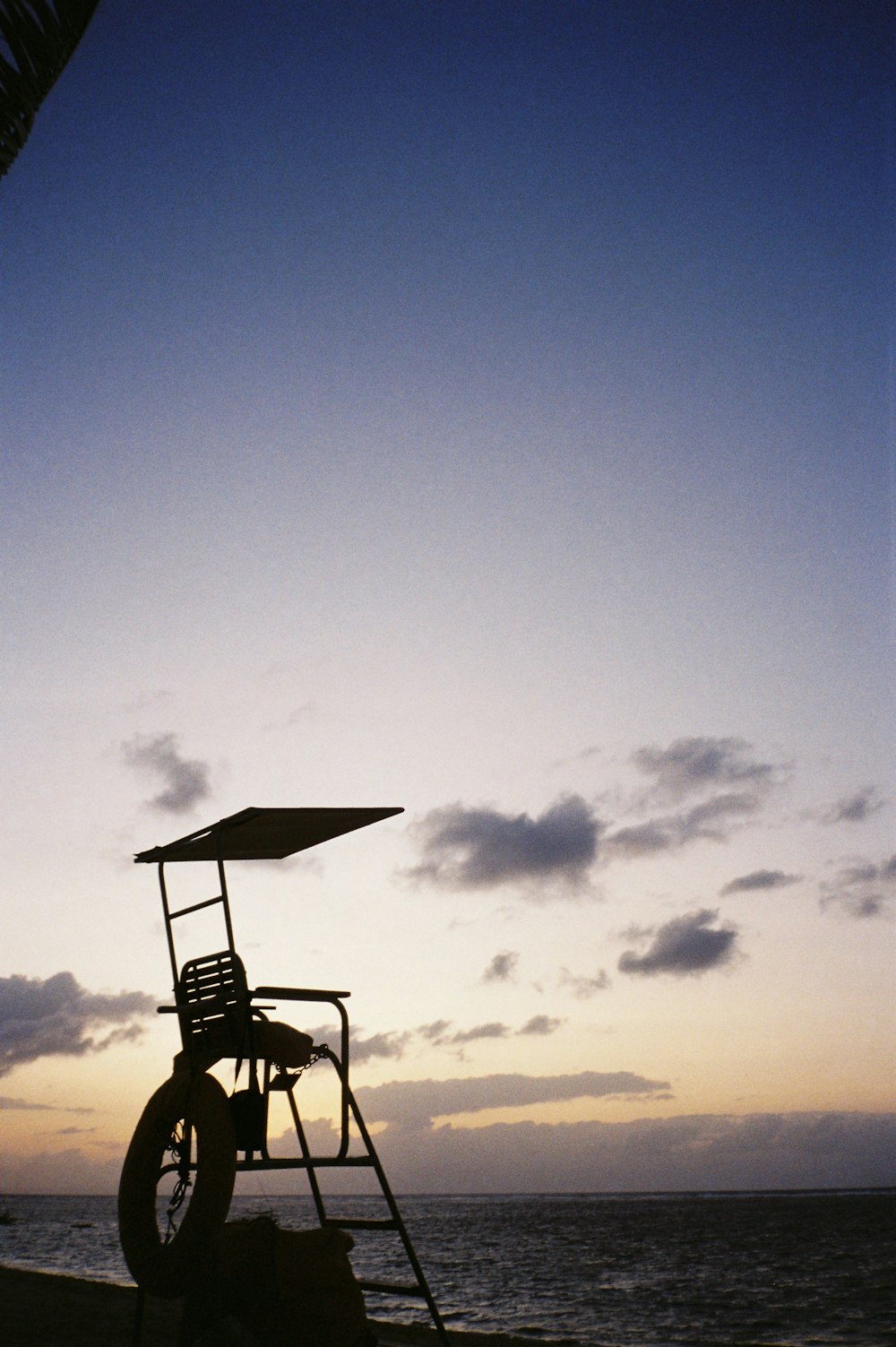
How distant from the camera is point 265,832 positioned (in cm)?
735

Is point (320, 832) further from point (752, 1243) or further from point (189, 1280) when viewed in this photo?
point (752, 1243)

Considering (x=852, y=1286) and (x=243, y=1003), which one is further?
(x=852, y=1286)

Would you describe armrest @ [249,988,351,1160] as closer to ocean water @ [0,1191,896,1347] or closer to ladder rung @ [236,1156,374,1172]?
ladder rung @ [236,1156,374,1172]

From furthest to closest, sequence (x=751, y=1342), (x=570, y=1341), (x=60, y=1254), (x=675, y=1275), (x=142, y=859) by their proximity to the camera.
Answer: (x=60, y=1254) → (x=675, y=1275) → (x=751, y=1342) → (x=570, y=1341) → (x=142, y=859)

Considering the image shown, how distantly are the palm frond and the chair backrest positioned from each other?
5.40m

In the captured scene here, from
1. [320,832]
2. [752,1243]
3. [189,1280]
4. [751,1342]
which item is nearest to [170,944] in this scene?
[320,832]

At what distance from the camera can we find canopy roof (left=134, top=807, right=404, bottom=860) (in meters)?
6.93

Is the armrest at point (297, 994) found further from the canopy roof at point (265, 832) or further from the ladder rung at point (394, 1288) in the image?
the ladder rung at point (394, 1288)

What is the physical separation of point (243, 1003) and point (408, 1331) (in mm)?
13217

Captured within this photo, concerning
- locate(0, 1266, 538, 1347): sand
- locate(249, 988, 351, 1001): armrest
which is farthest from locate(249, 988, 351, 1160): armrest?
locate(0, 1266, 538, 1347): sand

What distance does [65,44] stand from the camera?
1943mm

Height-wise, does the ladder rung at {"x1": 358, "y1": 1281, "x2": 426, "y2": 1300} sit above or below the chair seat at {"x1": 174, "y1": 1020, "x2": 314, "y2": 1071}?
below

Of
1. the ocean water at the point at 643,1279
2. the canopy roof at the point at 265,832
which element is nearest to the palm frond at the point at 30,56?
the canopy roof at the point at 265,832

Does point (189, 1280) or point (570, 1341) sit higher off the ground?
point (189, 1280)
